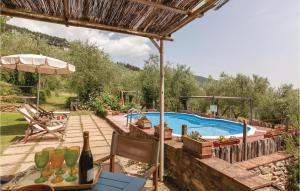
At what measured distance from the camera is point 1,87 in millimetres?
15250

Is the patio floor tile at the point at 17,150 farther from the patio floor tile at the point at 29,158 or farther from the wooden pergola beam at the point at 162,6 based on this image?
the wooden pergola beam at the point at 162,6

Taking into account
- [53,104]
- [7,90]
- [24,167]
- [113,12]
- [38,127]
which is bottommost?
[24,167]

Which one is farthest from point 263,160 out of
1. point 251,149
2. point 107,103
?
point 107,103

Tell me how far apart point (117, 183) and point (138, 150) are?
2.43ft

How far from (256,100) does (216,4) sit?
74.8ft

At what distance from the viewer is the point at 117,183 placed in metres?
1.75

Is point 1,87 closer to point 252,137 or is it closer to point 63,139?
point 63,139

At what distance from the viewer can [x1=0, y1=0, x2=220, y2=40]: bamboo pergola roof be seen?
104 inches

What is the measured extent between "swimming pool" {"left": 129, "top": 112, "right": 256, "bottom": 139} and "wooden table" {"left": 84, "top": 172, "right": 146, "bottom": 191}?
20.7 feet

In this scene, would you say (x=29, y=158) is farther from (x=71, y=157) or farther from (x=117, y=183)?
(x=117, y=183)

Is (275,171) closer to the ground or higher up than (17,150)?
closer to the ground

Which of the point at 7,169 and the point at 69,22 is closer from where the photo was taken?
the point at 69,22

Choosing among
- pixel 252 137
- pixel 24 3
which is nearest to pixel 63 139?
pixel 24 3

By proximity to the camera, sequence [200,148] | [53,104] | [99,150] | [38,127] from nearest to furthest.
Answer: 1. [200,148]
2. [99,150]
3. [38,127]
4. [53,104]
